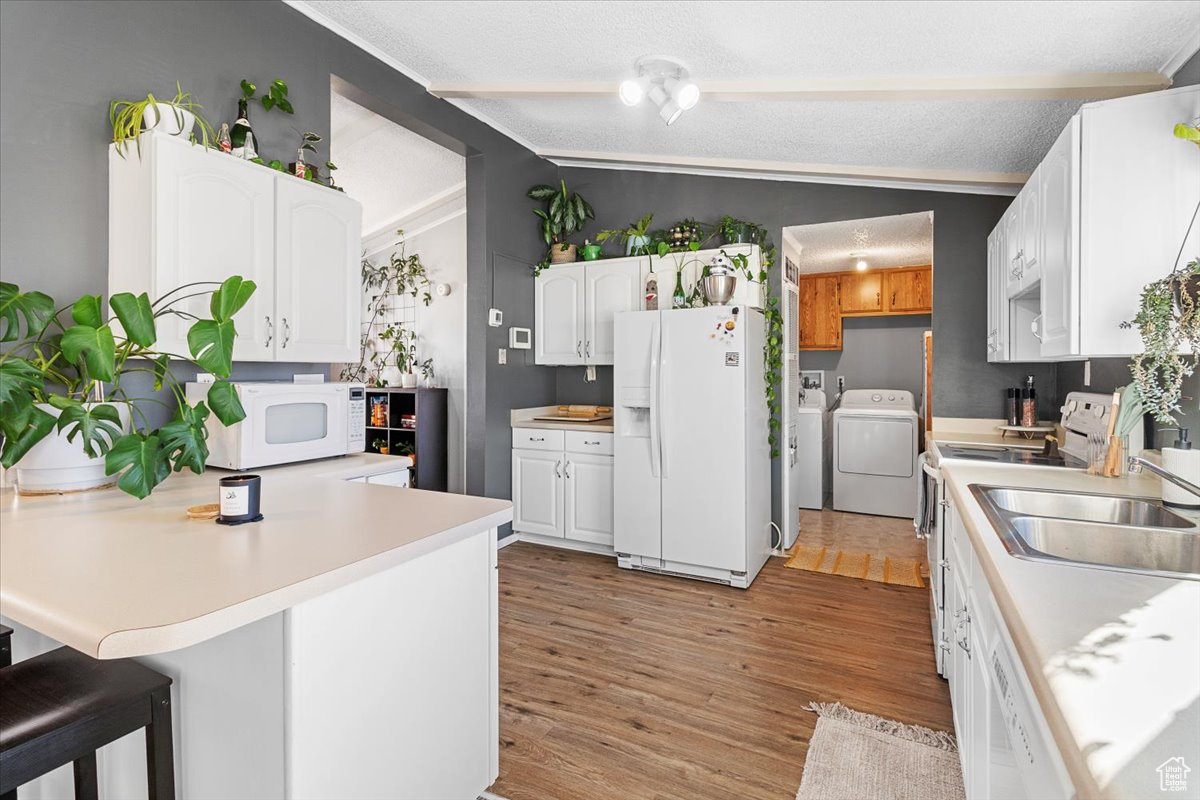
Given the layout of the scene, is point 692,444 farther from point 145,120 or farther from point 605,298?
point 145,120

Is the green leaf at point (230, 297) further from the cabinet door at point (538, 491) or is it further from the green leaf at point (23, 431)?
the cabinet door at point (538, 491)

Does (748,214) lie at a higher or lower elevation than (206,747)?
higher

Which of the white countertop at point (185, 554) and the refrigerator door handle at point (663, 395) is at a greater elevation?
the refrigerator door handle at point (663, 395)

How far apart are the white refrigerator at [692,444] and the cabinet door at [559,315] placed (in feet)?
2.47

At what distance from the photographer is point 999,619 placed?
106 centimetres

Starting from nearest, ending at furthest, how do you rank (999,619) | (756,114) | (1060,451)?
(999,619) → (1060,451) → (756,114)

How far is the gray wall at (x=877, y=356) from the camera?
5781mm

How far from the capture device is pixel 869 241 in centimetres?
459

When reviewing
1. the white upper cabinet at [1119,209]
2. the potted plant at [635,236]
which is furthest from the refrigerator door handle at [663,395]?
the white upper cabinet at [1119,209]

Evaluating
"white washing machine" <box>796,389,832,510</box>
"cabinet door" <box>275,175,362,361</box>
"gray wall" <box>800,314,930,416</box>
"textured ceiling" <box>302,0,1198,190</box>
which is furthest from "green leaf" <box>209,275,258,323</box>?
"gray wall" <box>800,314,930,416</box>

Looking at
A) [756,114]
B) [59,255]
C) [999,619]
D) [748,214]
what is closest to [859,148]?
[756,114]

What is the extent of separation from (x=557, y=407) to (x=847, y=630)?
2.60 m

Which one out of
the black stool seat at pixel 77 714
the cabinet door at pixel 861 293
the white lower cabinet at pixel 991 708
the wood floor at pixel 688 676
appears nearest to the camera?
the white lower cabinet at pixel 991 708

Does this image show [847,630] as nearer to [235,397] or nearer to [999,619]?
[999,619]
